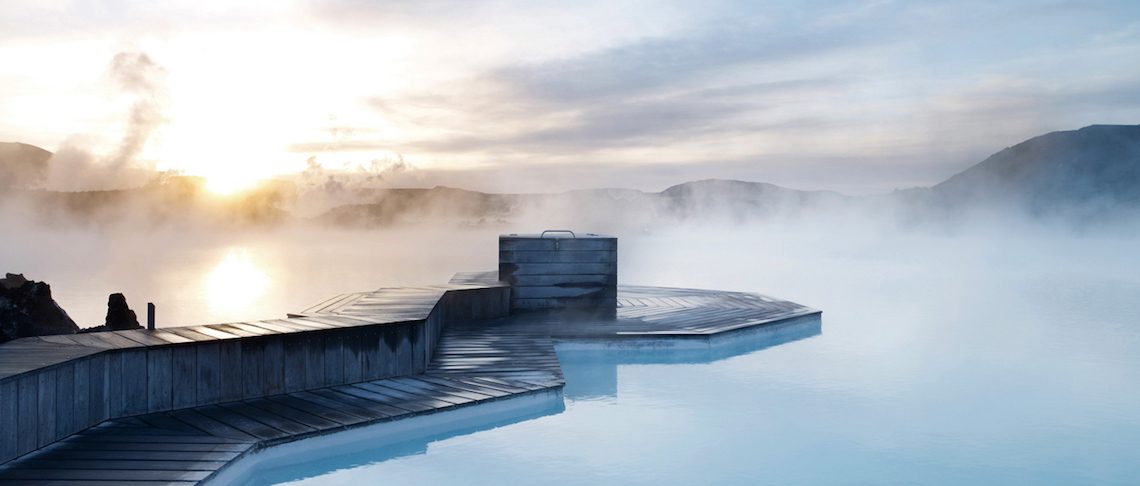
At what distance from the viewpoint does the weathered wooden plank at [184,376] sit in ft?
17.6

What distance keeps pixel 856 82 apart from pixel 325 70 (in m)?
11.4

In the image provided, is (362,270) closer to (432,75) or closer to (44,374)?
(432,75)

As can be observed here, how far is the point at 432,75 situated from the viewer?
15.5 metres

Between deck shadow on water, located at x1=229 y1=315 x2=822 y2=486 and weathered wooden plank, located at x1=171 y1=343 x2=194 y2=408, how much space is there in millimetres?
958

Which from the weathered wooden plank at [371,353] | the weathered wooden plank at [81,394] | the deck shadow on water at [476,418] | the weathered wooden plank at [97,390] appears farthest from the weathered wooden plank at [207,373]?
the weathered wooden plank at [371,353]

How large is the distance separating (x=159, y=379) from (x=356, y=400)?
1302mm

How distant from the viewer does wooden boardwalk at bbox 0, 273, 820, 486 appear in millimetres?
4266

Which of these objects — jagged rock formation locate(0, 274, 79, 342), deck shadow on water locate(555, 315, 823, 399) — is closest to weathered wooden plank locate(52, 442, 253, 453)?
deck shadow on water locate(555, 315, 823, 399)

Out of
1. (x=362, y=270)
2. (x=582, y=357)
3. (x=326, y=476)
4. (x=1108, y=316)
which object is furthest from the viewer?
(x=362, y=270)

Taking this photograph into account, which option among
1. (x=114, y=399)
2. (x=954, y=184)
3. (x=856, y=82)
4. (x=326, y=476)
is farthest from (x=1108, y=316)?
(x=954, y=184)

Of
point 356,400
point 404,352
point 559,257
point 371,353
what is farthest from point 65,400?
point 559,257

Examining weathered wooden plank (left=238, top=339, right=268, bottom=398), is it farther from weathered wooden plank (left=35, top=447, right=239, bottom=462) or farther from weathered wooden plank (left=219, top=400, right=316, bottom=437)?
weathered wooden plank (left=35, top=447, right=239, bottom=462)

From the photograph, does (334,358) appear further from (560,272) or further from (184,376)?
(560,272)

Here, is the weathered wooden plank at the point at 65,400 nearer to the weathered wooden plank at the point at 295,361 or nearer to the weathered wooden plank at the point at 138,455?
the weathered wooden plank at the point at 138,455
